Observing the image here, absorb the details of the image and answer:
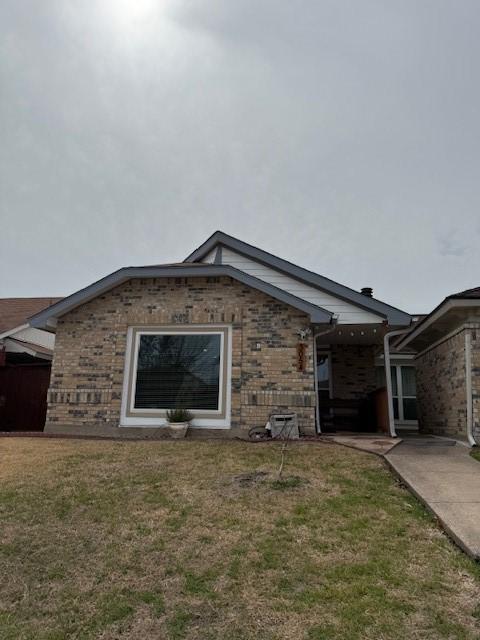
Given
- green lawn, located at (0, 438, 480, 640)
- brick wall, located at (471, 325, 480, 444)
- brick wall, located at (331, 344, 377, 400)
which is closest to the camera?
green lawn, located at (0, 438, 480, 640)

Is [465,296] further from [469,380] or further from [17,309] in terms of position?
[17,309]

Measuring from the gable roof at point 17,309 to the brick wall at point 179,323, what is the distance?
271 inches

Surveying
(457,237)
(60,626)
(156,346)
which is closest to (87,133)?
(156,346)

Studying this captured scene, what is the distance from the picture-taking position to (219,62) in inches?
392

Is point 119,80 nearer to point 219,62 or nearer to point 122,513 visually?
point 219,62

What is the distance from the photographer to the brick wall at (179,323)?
9.61 meters

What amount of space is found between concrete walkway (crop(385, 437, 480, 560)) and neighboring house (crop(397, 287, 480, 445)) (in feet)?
2.78

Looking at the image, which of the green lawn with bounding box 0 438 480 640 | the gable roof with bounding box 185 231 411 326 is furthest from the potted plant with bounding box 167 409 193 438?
the gable roof with bounding box 185 231 411 326

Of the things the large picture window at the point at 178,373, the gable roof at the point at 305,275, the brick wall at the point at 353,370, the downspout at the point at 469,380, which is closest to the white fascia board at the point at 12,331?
the gable roof at the point at 305,275

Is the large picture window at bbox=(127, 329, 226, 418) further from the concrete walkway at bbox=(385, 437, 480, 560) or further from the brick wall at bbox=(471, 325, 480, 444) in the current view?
the brick wall at bbox=(471, 325, 480, 444)

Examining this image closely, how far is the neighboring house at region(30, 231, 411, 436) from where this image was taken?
9.66 meters

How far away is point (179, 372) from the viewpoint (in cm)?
1015

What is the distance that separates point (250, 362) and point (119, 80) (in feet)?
22.8

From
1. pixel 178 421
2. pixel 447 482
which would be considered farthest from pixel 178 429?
pixel 447 482
